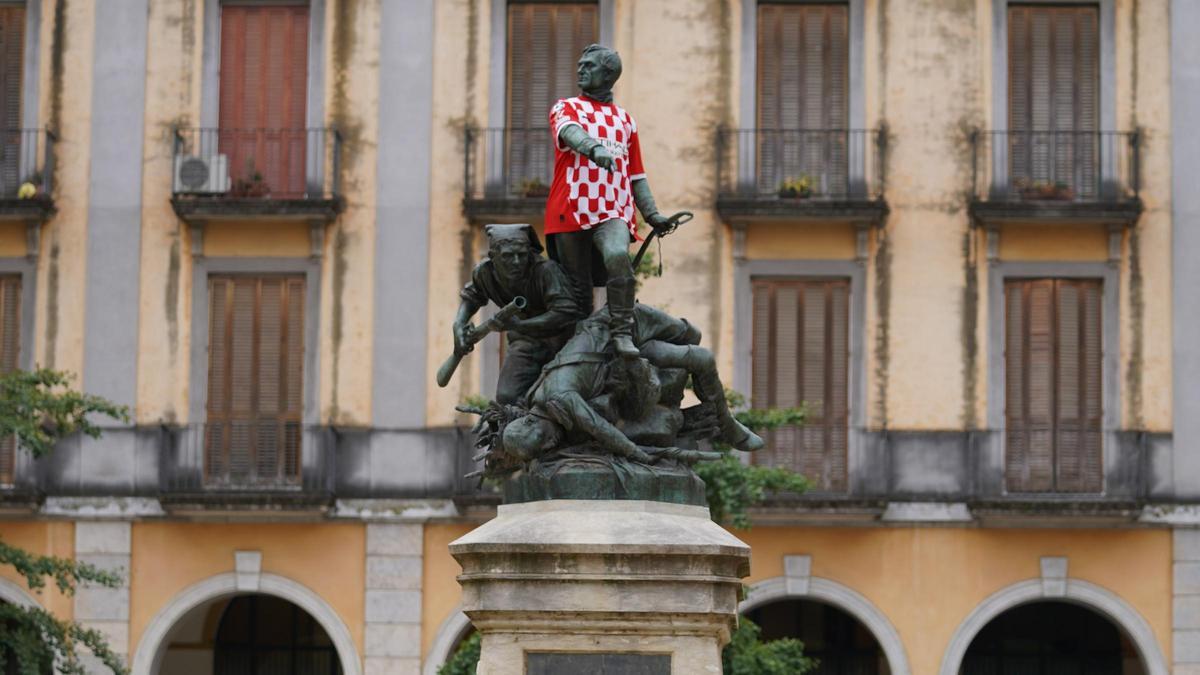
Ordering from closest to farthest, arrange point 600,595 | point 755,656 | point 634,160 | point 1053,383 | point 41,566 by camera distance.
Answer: point 600,595, point 634,160, point 755,656, point 41,566, point 1053,383

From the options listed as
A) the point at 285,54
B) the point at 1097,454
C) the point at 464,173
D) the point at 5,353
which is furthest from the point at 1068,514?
the point at 5,353

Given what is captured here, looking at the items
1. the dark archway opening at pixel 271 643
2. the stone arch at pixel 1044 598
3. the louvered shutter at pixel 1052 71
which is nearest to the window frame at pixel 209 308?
the dark archway opening at pixel 271 643

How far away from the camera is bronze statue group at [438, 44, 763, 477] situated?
1230cm

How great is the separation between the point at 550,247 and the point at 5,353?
21.0m

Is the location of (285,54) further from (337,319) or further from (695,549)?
(695,549)

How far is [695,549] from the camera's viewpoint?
39.0ft

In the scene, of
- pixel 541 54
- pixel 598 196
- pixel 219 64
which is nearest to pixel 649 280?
pixel 541 54

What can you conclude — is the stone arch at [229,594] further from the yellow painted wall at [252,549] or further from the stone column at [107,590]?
the stone column at [107,590]

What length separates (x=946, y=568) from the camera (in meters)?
Result: 31.8

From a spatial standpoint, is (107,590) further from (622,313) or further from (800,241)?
(622,313)

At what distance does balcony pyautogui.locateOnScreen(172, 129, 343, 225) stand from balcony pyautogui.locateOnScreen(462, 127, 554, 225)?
1685 millimetres

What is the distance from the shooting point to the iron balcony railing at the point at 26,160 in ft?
107

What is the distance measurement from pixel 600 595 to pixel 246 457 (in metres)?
20.5

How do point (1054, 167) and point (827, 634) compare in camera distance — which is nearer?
point (1054, 167)
